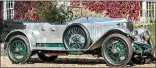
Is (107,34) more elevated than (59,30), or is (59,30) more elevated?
(59,30)

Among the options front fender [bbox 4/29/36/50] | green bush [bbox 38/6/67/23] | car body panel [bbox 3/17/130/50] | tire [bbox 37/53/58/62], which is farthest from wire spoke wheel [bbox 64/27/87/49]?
green bush [bbox 38/6/67/23]

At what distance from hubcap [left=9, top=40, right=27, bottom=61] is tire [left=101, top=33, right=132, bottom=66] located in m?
2.29

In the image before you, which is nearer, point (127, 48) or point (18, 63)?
point (127, 48)

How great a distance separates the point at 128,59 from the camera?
10.9 metres

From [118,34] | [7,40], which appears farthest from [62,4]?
[118,34]

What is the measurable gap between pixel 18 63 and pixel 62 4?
9762 mm

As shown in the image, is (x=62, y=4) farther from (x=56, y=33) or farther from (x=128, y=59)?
(x=128, y=59)

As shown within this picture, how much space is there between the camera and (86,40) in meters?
11.5

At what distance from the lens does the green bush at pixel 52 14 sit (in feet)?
64.0

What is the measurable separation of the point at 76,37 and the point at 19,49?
5.78 ft

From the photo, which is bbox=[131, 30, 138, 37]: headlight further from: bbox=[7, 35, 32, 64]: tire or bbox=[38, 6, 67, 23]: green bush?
bbox=[38, 6, 67, 23]: green bush

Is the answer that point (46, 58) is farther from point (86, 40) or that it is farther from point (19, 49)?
point (86, 40)

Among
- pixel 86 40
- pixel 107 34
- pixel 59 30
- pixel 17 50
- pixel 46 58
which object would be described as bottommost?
pixel 46 58

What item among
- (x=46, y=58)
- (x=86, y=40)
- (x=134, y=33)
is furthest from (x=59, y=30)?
(x=134, y=33)
